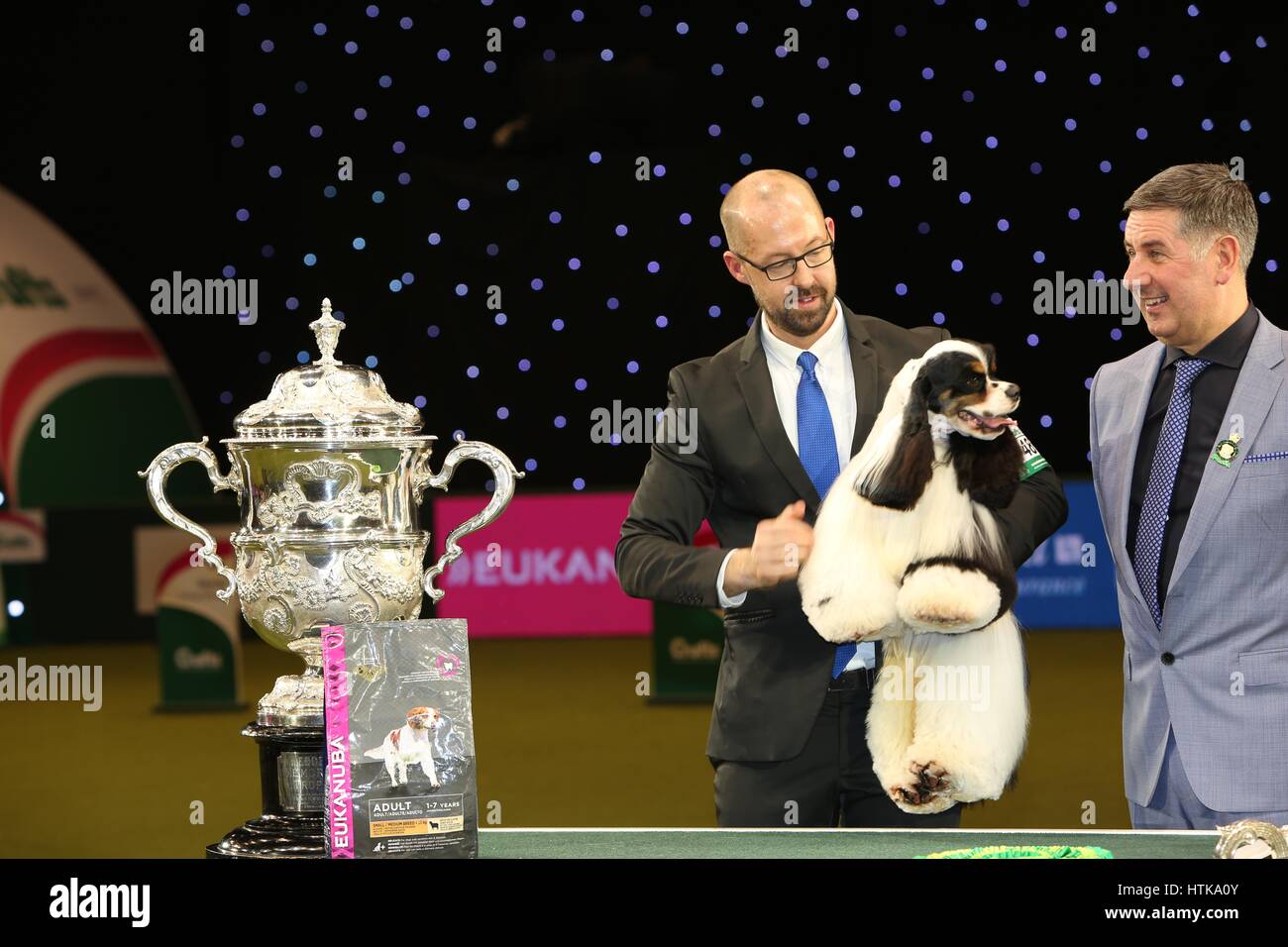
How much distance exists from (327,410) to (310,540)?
0.17 metres

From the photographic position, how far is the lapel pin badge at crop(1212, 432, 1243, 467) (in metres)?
2.30

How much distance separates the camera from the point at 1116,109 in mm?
8383

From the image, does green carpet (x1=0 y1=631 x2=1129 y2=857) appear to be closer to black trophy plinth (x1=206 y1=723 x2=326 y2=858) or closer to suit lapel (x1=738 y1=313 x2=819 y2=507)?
suit lapel (x1=738 y1=313 x2=819 y2=507)

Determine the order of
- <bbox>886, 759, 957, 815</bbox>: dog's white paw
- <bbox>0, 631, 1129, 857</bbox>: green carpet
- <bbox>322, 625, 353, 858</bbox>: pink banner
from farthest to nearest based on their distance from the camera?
1. <bbox>0, 631, 1129, 857</bbox>: green carpet
2. <bbox>886, 759, 957, 815</bbox>: dog's white paw
3. <bbox>322, 625, 353, 858</bbox>: pink banner

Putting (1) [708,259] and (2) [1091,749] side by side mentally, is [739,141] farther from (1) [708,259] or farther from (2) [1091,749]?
(2) [1091,749]

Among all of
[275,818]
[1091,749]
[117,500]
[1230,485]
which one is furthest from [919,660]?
[117,500]

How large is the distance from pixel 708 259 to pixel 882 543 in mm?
6555

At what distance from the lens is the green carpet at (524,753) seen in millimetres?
5297

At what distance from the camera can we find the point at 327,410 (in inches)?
81.4

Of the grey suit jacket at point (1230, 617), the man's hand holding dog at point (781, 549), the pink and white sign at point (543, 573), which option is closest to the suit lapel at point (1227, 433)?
the grey suit jacket at point (1230, 617)

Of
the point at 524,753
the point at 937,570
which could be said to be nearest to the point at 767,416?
the point at 937,570

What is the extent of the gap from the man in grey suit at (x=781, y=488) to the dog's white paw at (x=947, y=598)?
34cm

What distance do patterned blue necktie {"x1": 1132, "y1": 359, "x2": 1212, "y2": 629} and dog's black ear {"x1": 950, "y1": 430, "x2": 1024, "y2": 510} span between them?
39cm

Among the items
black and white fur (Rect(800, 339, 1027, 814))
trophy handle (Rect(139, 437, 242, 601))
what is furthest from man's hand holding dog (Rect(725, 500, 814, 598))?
trophy handle (Rect(139, 437, 242, 601))
